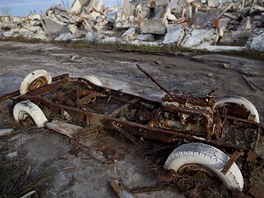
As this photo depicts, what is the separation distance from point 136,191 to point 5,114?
3.67 metres

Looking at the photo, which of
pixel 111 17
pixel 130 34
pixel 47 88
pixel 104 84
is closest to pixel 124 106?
pixel 47 88

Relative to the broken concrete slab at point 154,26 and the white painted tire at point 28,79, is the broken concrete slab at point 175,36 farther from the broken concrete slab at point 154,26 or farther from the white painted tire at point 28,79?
the white painted tire at point 28,79

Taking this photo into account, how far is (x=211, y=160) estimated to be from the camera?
3.35 meters

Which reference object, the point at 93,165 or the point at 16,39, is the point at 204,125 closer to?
the point at 93,165

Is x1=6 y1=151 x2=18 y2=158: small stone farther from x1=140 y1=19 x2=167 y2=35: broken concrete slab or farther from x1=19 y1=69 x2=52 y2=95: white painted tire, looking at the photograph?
x1=140 y1=19 x2=167 y2=35: broken concrete slab

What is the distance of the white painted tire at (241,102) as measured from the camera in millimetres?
4648

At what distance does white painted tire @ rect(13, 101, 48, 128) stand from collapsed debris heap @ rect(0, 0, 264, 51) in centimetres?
742

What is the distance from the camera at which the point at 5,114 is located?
19.2 ft

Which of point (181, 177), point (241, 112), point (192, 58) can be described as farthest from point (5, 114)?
point (192, 58)

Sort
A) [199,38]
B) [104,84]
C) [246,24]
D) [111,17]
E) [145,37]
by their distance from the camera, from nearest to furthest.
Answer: [104,84], [199,38], [246,24], [145,37], [111,17]

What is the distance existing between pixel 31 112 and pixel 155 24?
29.9 feet

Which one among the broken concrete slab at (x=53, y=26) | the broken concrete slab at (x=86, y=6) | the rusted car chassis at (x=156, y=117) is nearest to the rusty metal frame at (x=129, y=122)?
the rusted car chassis at (x=156, y=117)

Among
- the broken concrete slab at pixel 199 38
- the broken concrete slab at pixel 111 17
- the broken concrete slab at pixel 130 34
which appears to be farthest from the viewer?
the broken concrete slab at pixel 111 17

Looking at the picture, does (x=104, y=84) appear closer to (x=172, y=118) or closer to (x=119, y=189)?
(x=172, y=118)
